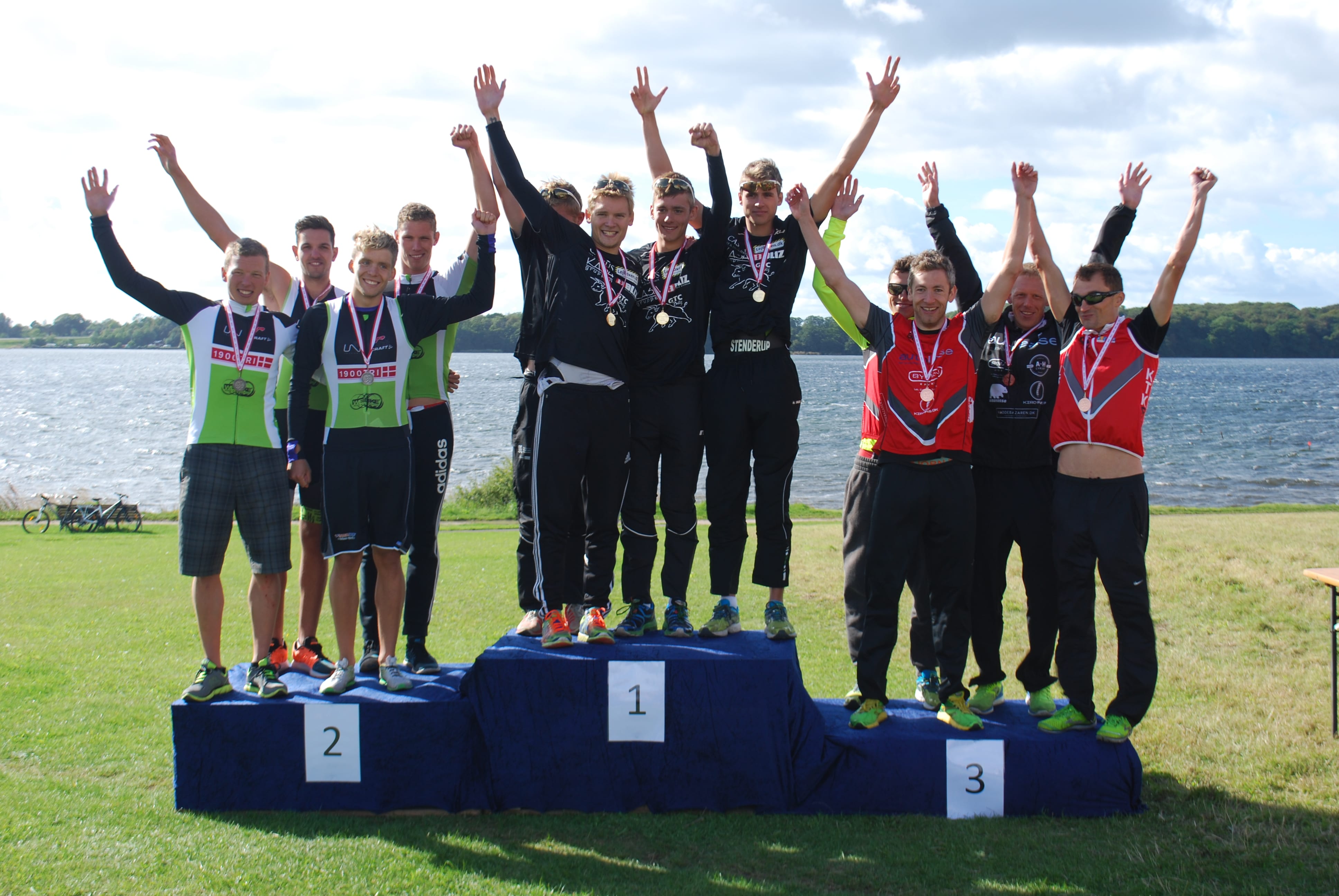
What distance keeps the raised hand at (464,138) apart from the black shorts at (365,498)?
61.4 inches

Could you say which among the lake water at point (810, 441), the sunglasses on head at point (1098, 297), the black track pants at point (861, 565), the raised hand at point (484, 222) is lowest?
the lake water at point (810, 441)

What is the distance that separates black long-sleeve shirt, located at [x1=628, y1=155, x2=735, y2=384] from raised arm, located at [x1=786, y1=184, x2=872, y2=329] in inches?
14.7

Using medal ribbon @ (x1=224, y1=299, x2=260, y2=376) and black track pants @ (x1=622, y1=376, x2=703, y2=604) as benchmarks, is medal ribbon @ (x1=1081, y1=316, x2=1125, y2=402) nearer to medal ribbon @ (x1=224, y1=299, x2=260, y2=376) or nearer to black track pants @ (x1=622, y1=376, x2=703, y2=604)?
black track pants @ (x1=622, y1=376, x2=703, y2=604)

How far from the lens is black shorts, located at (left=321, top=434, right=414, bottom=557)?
4262mm

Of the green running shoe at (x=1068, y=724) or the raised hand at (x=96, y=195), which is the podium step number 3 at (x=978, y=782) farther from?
the raised hand at (x=96, y=195)

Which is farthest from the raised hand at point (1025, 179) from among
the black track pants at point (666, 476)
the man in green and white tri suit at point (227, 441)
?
the man in green and white tri suit at point (227, 441)

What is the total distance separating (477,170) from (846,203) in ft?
6.21

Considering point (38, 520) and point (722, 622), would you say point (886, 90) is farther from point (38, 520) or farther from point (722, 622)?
point (38, 520)

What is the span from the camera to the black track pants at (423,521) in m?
4.64

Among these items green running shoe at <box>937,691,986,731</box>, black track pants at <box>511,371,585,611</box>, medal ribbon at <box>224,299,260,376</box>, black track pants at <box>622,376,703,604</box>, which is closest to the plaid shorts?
medal ribbon at <box>224,299,260,376</box>

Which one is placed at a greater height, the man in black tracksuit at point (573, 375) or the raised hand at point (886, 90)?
the raised hand at point (886, 90)

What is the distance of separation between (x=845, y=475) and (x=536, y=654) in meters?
30.8

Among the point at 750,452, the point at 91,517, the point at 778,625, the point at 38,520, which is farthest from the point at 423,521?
the point at 38,520

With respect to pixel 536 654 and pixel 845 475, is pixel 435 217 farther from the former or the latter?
pixel 845 475
